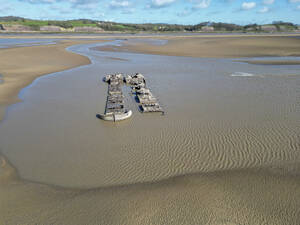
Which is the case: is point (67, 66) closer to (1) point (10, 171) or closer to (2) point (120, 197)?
(1) point (10, 171)

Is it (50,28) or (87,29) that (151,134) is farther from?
(87,29)

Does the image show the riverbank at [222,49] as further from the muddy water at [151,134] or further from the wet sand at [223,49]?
the muddy water at [151,134]

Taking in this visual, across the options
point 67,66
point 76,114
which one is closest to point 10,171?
point 76,114

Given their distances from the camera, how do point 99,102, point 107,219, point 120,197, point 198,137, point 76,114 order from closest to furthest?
point 107,219 → point 120,197 → point 198,137 → point 76,114 → point 99,102

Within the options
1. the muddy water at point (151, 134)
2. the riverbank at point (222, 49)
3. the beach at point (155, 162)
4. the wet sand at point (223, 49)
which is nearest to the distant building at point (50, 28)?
the riverbank at point (222, 49)

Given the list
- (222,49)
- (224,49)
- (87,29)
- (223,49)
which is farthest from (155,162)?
(87,29)

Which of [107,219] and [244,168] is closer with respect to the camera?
[107,219]

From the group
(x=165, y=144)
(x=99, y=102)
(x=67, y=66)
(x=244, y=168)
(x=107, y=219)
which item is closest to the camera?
(x=107, y=219)
